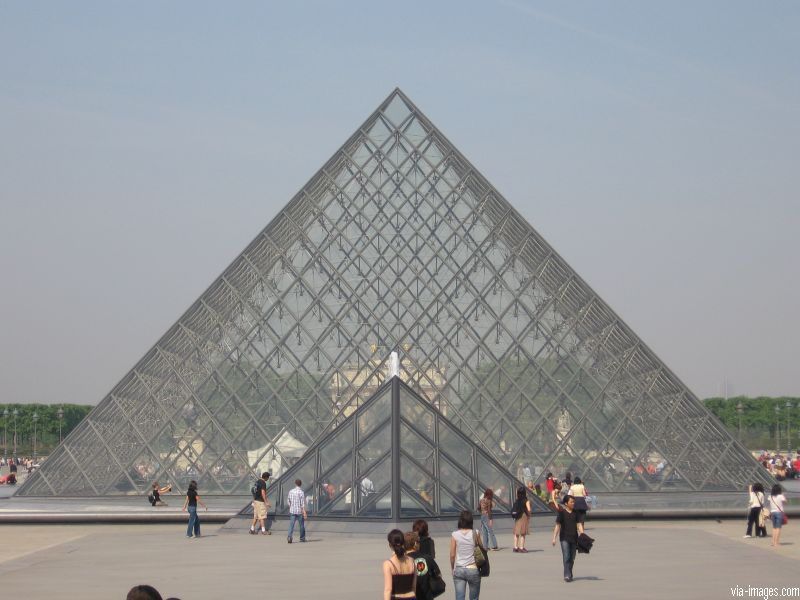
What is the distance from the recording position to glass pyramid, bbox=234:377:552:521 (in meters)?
23.0

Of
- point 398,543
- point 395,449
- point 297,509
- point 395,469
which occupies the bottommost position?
point 398,543

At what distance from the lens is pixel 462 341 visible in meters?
39.8

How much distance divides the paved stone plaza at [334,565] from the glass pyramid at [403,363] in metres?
13.1

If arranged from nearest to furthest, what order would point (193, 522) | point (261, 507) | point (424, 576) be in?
point (424, 576) < point (193, 522) < point (261, 507)

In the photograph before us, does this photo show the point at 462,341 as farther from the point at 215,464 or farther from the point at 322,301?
the point at 215,464

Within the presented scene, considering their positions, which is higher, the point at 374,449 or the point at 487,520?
the point at 374,449

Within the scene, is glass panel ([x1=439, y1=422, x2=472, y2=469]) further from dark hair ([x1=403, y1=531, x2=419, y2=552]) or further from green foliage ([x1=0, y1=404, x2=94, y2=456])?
green foliage ([x1=0, y1=404, x2=94, y2=456])

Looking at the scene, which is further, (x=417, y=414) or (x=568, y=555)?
(x=417, y=414)

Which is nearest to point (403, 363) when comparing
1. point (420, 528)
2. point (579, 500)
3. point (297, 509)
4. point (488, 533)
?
point (297, 509)

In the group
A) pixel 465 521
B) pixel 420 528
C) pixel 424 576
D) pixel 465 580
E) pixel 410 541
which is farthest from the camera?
pixel 465 521

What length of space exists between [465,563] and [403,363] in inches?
1109

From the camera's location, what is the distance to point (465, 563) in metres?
11.5

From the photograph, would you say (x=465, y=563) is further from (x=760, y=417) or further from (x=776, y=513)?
(x=760, y=417)

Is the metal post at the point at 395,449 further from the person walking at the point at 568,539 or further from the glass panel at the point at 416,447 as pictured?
the person walking at the point at 568,539
